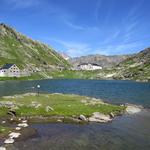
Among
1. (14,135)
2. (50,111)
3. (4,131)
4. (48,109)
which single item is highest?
(48,109)

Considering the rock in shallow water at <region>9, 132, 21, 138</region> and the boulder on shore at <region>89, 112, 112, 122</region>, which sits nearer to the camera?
the rock in shallow water at <region>9, 132, 21, 138</region>

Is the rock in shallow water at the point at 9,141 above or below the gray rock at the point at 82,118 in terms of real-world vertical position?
below

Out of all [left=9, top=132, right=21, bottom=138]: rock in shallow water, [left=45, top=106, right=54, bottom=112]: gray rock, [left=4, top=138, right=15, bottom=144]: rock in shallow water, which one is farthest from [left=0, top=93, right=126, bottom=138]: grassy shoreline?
[left=4, top=138, right=15, bottom=144]: rock in shallow water

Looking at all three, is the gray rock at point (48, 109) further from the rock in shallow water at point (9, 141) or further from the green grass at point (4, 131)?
the rock in shallow water at point (9, 141)

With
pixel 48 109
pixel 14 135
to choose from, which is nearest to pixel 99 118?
pixel 48 109

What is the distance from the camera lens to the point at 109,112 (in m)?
67.9

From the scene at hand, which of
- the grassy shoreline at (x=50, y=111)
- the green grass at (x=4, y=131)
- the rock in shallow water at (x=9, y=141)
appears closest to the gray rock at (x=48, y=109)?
the grassy shoreline at (x=50, y=111)

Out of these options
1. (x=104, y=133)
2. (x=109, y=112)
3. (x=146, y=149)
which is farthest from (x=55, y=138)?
(x=109, y=112)

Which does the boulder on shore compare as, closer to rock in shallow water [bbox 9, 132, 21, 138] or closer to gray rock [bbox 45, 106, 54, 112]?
gray rock [bbox 45, 106, 54, 112]

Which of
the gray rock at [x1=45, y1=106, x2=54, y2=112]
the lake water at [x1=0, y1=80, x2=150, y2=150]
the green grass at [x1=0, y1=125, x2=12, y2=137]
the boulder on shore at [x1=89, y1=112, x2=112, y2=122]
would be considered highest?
the gray rock at [x1=45, y1=106, x2=54, y2=112]

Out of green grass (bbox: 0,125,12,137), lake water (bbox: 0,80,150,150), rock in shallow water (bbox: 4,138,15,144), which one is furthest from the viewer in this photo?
green grass (bbox: 0,125,12,137)

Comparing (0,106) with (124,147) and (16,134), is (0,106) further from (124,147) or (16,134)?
(124,147)

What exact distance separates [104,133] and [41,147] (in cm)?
1380

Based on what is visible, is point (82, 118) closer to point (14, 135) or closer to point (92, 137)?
point (92, 137)
